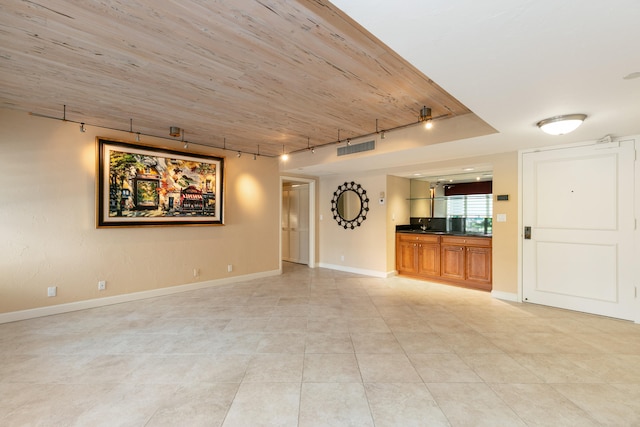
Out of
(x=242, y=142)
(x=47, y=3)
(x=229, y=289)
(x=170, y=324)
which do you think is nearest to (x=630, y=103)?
(x=47, y=3)

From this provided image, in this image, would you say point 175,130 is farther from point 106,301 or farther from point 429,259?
point 429,259

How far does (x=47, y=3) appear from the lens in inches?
65.0

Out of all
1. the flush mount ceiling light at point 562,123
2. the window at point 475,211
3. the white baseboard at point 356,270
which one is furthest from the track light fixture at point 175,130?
the window at point 475,211

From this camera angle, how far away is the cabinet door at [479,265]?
4699 millimetres

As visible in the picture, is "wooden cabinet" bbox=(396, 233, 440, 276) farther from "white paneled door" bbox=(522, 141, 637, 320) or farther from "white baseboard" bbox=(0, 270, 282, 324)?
"white baseboard" bbox=(0, 270, 282, 324)

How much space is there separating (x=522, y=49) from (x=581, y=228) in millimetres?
3333

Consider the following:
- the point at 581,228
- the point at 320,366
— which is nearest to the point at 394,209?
the point at 581,228

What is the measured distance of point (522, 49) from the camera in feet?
5.19

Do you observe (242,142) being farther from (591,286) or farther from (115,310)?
(591,286)

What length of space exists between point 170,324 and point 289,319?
1.38 m

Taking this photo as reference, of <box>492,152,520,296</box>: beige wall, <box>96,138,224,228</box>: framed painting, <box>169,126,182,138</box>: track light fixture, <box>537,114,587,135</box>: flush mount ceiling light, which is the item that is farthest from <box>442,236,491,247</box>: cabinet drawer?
<box>169,126,182,138</box>: track light fixture

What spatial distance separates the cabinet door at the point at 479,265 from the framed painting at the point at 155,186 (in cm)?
444

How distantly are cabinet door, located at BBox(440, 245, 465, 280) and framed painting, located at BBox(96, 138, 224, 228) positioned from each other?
414 centimetres

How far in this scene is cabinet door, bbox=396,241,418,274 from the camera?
5.66 metres
